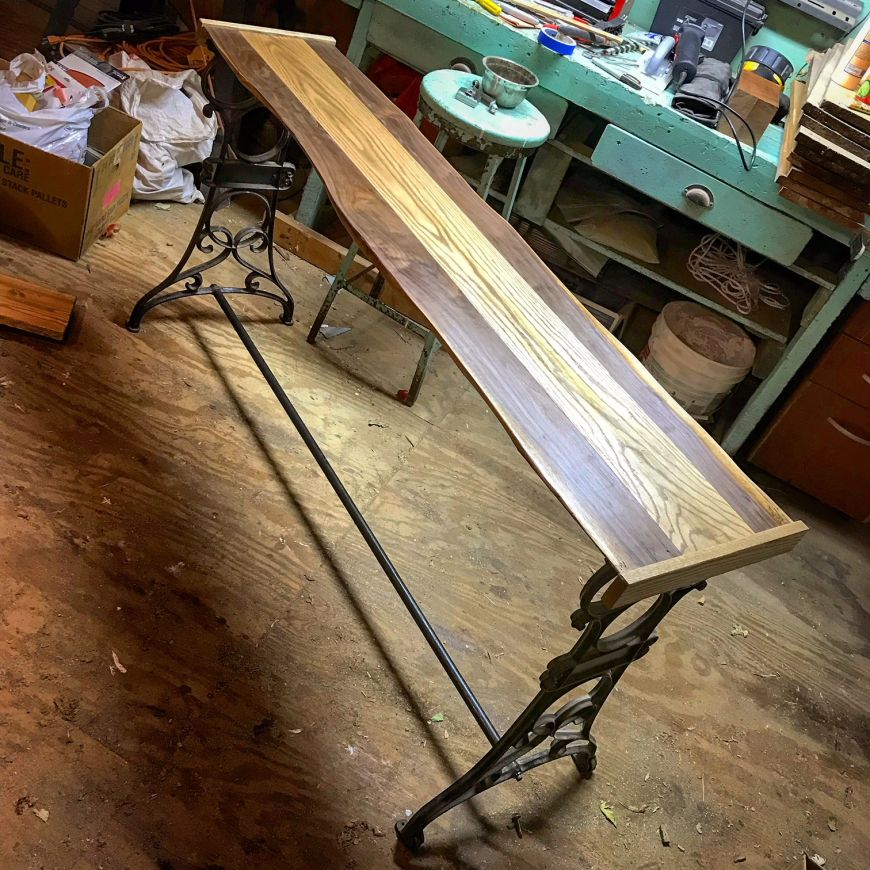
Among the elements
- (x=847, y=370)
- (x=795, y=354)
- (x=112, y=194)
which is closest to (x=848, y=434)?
(x=847, y=370)

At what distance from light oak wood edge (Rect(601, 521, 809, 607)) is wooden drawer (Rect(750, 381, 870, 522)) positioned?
1.43m

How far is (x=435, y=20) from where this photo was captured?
7.98 ft

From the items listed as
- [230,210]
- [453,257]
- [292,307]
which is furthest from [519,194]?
[453,257]

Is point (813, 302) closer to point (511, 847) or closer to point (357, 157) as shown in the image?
point (357, 157)

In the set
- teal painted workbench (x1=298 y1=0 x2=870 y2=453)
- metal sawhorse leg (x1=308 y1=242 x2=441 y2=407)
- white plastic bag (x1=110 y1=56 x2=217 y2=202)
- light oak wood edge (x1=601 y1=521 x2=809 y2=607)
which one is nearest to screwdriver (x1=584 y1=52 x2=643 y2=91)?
teal painted workbench (x1=298 y1=0 x2=870 y2=453)

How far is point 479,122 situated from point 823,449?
153 centimetres

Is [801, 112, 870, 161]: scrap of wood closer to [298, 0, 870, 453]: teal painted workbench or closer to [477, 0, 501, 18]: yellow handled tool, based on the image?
[298, 0, 870, 453]: teal painted workbench

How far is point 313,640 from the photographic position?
5.97 feet

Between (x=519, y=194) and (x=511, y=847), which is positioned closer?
(x=511, y=847)

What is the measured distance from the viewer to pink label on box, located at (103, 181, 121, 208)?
2473mm

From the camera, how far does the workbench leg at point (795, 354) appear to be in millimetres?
2322

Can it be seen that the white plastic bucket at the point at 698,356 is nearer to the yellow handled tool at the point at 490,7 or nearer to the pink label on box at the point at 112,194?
→ the yellow handled tool at the point at 490,7

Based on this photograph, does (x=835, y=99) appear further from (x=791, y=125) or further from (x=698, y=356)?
(x=698, y=356)

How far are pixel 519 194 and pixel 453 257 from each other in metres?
1.23
